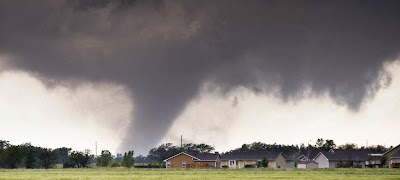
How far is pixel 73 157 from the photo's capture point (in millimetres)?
142375

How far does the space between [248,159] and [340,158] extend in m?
25.0

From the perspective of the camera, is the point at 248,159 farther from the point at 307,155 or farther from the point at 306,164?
the point at 307,155

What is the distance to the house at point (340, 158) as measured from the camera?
154875 millimetres

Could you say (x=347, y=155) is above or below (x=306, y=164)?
above

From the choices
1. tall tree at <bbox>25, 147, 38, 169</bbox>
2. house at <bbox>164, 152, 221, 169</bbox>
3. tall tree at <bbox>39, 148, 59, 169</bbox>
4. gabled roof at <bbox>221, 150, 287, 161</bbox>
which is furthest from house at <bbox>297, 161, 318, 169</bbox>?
tall tree at <bbox>25, 147, 38, 169</bbox>

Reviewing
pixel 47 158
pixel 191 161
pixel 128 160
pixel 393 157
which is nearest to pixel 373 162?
pixel 393 157

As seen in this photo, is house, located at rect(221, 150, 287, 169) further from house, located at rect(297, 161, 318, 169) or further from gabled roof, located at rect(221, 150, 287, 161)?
house, located at rect(297, 161, 318, 169)

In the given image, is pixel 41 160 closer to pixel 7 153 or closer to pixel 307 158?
pixel 7 153

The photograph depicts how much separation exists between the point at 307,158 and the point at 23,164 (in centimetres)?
7931

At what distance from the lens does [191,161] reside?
161 meters

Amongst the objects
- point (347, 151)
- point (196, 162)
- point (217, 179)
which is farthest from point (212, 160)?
point (217, 179)

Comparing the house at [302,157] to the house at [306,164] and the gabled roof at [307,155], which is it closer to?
the gabled roof at [307,155]

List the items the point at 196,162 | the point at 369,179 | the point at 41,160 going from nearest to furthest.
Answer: the point at 369,179
the point at 41,160
the point at 196,162

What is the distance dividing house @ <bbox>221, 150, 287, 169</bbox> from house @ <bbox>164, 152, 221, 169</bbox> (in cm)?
323
